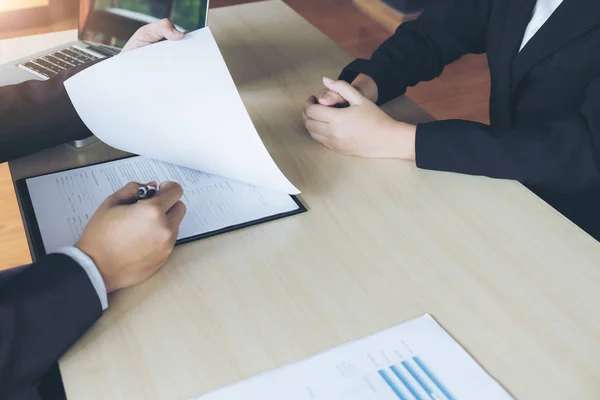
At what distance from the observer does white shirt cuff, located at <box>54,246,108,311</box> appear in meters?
0.69

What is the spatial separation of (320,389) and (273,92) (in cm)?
70

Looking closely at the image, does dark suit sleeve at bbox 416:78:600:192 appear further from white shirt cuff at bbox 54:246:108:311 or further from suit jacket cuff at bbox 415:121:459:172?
white shirt cuff at bbox 54:246:108:311

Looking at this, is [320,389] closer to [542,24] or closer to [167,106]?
[167,106]

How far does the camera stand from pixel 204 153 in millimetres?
892

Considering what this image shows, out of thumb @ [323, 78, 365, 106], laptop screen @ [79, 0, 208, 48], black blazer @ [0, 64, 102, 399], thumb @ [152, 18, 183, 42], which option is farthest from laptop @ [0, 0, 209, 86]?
black blazer @ [0, 64, 102, 399]

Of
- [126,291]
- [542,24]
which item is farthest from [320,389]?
[542,24]

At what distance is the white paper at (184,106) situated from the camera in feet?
2.76

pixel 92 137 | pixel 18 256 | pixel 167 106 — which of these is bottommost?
pixel 18 256

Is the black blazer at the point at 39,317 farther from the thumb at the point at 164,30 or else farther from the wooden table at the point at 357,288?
the thumb at the point at 164,30

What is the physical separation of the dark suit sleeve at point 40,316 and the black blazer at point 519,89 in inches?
21.6

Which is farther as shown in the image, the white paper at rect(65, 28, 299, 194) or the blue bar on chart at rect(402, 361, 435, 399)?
the white paper at rect(65, 28, 299, 194)

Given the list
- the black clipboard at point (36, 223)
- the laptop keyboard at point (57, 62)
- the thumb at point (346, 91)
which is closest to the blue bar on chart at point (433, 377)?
the black clipboard at point (36, 223)

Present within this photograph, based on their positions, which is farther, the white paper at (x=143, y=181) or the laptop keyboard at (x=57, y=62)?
the laptop keyboard at (x=57, y=62)

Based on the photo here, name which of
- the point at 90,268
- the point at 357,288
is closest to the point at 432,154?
the point at 357,288
